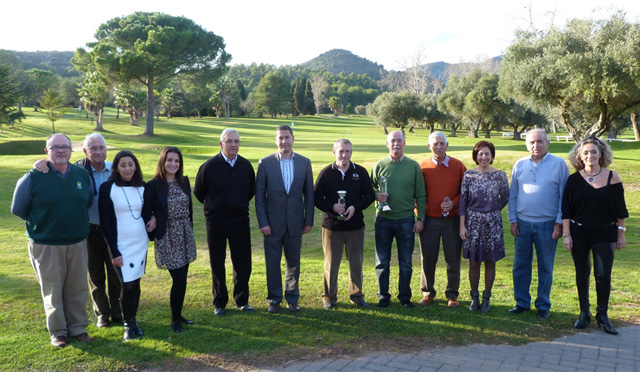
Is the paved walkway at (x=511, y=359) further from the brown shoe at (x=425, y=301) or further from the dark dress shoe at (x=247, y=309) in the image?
the dark dress shoe at (x=247, y=309)

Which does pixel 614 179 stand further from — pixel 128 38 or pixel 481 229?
pixel 128 38

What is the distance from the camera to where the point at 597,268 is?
5.10m

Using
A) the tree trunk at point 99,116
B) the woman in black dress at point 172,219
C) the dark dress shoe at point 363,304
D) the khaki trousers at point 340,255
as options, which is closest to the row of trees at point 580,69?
the khaki trousers at point 340,255

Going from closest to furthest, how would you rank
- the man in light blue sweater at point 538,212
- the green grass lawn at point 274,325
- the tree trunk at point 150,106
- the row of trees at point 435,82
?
the green grass lawn at point 274,325
the man in light blue sweater at point 538,212
the row of trees at point 435,82
the tree trunk at point 150,106

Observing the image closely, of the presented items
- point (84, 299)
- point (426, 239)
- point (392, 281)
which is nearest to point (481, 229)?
point (426, 239)

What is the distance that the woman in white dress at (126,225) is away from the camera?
14.9 feet

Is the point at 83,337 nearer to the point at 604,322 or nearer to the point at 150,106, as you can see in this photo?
the point at 604,322

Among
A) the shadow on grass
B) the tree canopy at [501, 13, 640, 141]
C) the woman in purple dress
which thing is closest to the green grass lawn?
the woman in purple dress

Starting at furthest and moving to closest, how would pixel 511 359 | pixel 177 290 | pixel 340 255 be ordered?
pixel 340 255 → pixel 177 290 → pixel 511 359

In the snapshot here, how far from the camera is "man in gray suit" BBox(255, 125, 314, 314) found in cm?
552

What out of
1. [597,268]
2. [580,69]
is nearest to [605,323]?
[597,268]

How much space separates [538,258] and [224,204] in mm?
3859

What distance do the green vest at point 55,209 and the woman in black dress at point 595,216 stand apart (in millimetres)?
5303

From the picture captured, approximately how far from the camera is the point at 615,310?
5.57 metres
